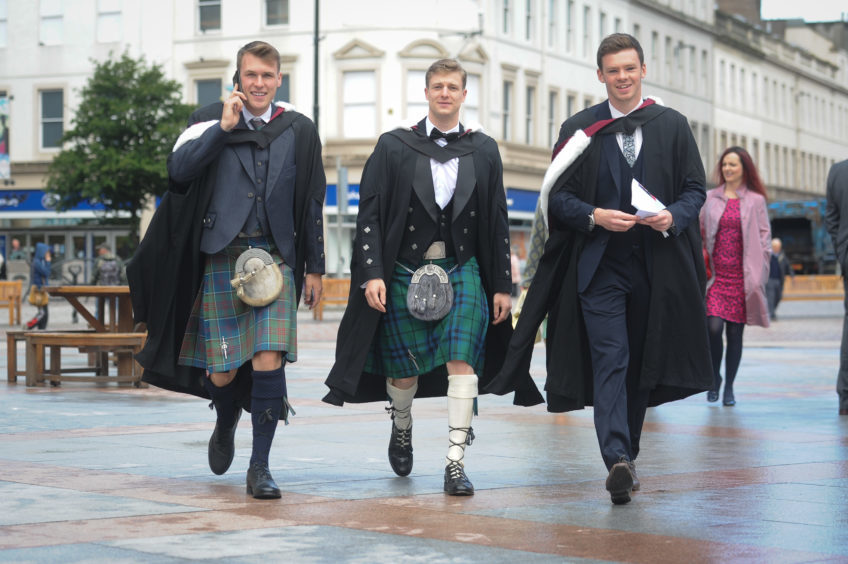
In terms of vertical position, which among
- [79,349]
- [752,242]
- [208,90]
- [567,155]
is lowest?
[79,349]

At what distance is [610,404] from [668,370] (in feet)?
1.25

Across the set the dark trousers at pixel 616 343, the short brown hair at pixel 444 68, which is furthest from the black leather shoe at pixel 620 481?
the short brown hair at pixel 444 68

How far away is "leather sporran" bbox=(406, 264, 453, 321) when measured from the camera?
6.88m

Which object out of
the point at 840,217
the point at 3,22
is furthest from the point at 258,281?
the point at 3,22

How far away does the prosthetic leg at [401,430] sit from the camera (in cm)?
730

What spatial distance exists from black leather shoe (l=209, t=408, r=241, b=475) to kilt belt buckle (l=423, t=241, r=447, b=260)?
1142 mm

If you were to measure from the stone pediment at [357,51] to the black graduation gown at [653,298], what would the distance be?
43.3 m

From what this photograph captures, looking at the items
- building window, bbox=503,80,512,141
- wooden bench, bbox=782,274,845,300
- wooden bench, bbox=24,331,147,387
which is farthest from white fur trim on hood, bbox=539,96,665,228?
building window, bbox=503,80,512,141

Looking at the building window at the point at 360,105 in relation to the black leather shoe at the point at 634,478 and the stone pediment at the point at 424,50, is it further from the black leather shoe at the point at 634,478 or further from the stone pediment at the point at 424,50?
the black leather shoe at the point at 634,478

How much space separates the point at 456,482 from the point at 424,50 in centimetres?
4415

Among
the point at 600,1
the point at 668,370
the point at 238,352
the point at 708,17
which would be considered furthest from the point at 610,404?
the point at 708,17

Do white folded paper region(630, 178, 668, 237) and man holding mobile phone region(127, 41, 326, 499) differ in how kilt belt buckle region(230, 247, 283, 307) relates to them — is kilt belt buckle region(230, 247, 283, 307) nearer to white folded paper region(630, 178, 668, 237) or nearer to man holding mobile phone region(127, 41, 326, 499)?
man holding mobile phone region(127, 41, 326, 499)

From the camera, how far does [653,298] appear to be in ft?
22.2

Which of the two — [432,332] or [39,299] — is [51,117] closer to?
[39,299]
